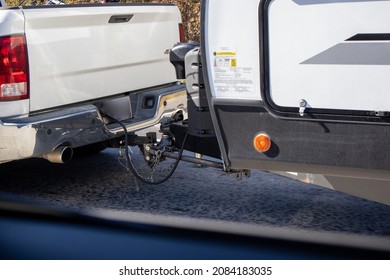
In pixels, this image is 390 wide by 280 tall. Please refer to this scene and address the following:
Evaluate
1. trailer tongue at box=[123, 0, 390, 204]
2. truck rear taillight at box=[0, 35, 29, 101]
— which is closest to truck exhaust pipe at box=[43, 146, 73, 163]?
truck rear taillight at box=[0, 35, 29, 101]

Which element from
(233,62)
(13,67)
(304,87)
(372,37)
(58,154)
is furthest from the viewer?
(58,154)

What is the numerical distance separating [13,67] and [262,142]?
79.8 inches

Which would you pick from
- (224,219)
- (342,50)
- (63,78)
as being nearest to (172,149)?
(224,219)

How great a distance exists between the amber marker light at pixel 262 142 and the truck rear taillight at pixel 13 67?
1922 mm

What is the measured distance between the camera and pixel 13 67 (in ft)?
16.0

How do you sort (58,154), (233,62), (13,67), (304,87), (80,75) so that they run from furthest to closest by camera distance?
(80,75), (58,154), (13,67), (233,62), (304,87)

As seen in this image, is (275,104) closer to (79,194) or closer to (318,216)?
(318,216)

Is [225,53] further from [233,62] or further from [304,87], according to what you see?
[304,87]

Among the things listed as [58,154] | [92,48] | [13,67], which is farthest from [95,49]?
[58,154]

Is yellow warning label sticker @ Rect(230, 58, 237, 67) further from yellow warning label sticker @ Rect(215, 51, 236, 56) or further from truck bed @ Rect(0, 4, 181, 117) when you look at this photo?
truck bed @ Rect(0, 4, 181, 117)

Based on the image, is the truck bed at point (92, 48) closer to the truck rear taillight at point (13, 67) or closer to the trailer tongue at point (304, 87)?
the truck rear taillight at point (13, 67)

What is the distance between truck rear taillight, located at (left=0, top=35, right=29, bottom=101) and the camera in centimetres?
484

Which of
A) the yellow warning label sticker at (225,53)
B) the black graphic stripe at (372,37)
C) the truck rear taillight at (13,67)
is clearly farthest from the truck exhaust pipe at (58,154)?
the black graphic stripe at (372,37)

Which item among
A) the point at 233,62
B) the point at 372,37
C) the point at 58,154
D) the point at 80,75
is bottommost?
the point at 58,154
